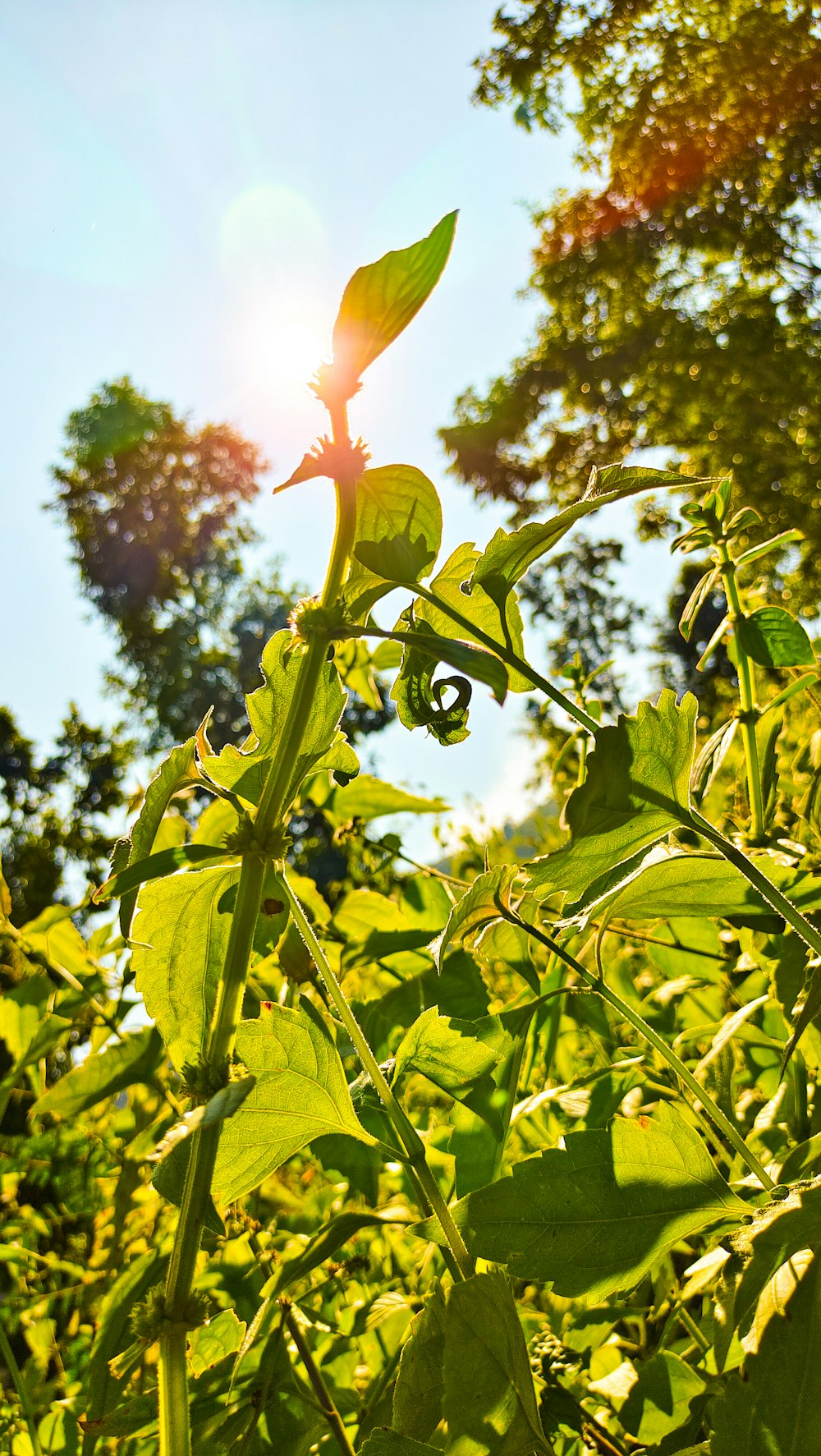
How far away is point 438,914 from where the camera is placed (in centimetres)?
61

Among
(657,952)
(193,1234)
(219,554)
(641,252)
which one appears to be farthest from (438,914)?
(219,554)

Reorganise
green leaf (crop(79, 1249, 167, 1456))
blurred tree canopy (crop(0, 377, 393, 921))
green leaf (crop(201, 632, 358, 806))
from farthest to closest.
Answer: blurred tree canopy (crop(0, 377, 393, 921)) < green leaf (crop(79, 1249, 167, 1456)) < green leaf (crop(201, 632, 358, 806))

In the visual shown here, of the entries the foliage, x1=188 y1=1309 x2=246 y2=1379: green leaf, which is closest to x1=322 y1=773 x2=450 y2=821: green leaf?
the foliage

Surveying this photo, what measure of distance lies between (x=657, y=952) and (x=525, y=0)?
8080 mm

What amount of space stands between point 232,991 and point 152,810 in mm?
67

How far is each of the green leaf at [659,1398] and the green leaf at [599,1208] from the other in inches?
4.9

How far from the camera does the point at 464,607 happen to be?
1.09 ft

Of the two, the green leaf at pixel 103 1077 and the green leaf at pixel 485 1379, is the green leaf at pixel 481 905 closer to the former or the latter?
the green leaf at pixel 485 1379

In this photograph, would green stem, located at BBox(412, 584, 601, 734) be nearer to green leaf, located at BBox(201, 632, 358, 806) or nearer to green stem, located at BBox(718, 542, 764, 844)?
green leaf, located at BBox(201, 632, 358, 806)

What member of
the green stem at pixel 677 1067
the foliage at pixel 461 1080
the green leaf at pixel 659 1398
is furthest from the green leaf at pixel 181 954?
the green leaf at pixel 659 1398

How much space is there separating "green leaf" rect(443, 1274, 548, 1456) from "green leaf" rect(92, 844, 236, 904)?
141 mm

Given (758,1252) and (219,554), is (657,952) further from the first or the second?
(219,554)

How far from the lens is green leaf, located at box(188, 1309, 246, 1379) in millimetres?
434

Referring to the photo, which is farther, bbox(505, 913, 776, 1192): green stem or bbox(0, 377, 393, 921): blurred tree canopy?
bbox(0, 377, 393, 921): blurred tree canopy
